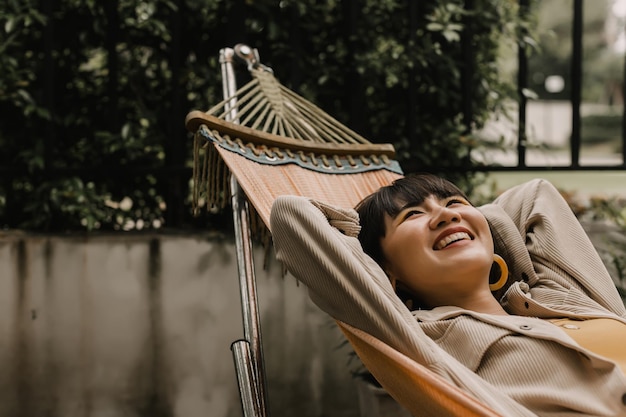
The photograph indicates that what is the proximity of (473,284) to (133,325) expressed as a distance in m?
1.59

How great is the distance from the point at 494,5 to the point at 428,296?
1.89m

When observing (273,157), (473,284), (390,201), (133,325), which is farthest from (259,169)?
(133,325)

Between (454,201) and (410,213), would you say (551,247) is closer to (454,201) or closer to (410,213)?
(454,201)

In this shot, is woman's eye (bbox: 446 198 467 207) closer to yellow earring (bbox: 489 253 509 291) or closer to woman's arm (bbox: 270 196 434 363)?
yellow earring (bbox: 489 253 509 291)

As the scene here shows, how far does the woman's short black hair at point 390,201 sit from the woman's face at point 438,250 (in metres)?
0.02

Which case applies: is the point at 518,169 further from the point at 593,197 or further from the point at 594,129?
the point at 594,129

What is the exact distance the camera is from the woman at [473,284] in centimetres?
159

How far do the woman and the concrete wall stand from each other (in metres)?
1.16

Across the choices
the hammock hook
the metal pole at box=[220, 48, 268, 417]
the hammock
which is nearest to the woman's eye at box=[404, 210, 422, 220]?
the hammock

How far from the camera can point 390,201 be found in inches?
78.5

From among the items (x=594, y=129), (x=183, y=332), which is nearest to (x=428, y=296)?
(x=183, y=332)

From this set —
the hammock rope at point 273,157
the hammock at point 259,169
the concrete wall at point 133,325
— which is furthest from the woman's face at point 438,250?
the concrete wall at point 133,325

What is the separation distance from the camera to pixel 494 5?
338cm

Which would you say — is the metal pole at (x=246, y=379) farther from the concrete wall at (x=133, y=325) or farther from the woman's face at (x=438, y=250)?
the concrete wall at (x=133, y=325)
